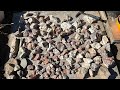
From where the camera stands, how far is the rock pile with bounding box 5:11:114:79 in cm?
308

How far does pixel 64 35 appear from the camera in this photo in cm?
367

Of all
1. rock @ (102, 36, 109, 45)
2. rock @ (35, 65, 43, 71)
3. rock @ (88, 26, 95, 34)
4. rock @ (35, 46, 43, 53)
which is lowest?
rock @ (35, 65, 43, 71)

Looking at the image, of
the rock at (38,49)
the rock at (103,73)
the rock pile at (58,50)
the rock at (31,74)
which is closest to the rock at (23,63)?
the rock pile at (58,50)

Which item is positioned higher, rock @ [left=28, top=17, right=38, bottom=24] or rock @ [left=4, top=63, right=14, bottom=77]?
rock @ [left=28, top=17, right=38, bottom=24]

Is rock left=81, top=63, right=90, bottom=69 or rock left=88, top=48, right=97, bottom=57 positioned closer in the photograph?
rock left=81, top=63, right=90, bottom=69

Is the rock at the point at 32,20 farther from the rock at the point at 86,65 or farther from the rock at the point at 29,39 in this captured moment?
the rock at the point at 86,65

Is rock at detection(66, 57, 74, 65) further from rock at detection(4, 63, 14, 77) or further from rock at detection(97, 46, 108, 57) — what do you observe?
rock at detection(4, 63, 14, 77)

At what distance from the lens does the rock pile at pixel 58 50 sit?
3.08 m

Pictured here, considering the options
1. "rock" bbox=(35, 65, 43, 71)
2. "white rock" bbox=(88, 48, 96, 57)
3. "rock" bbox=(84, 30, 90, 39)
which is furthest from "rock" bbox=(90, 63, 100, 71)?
"rock" bbox=(35, 65, 43, 71)

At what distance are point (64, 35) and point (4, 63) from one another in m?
1.11

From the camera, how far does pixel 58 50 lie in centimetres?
340

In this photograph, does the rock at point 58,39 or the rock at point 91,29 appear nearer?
the rock at point 58,39

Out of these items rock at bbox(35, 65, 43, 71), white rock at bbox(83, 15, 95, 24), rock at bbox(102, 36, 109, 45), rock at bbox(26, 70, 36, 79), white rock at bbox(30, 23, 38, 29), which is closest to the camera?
rock at bbox(26, 70, 36, 79)
